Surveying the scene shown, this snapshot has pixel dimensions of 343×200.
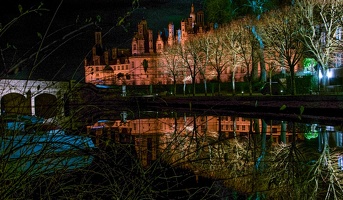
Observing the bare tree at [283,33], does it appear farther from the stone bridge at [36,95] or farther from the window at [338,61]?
the stone bridge at [36,95]

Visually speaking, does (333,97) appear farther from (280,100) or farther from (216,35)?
(216,35)

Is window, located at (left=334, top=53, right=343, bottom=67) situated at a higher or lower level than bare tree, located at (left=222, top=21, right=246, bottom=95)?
lower

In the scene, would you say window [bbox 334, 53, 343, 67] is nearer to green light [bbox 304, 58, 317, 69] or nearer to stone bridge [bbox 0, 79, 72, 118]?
green light [bbox 304, 58, 317, 69]

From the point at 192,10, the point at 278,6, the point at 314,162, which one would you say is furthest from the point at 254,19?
the point at 192,10

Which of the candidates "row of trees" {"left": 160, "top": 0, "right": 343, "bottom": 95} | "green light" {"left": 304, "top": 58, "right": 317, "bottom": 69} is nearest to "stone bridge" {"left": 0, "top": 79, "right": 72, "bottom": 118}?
"row of trees" {"left": 160, "top": 0, "right": 343, "bottom": 95}

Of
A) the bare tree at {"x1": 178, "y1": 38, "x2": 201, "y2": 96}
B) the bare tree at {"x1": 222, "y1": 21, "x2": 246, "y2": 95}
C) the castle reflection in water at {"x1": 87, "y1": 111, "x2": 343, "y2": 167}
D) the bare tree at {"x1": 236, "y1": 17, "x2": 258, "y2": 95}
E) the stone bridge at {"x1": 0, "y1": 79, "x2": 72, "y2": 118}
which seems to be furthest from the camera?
the bare tree at {"x1": 178, "y1": 38, "x2": 201, "y2": 96}

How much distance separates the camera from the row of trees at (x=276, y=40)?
27.9 metres

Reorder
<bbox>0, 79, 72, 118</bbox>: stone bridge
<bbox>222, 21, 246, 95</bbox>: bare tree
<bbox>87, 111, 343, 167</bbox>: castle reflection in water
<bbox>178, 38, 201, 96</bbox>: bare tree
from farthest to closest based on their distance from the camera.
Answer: <bbox>178, 38, 201, 96</bbox>: bare tree, <bbox>222, 21, 246, 95</bbox>: bare tree, <bbox>87, 111, 343, 167</bbox>: castle reflection in water, <bbox>0, 79, 72, 118</bbox>: stone bridge

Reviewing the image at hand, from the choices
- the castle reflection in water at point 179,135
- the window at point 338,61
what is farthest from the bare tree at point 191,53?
the castle reflection in water at point 179,135

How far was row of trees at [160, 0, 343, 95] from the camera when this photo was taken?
27922mm

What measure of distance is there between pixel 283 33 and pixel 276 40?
4.04 ft

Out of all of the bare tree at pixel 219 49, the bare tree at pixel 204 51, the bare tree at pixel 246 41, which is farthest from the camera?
the bare tree at pixel 204 51

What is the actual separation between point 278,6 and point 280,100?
12.8 metres

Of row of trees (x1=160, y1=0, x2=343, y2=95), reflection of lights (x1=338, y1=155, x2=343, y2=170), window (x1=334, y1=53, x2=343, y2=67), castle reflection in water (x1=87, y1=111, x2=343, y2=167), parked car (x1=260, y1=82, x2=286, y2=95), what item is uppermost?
row of trees (x1=160, y1=0, x2=343, y2=95)
